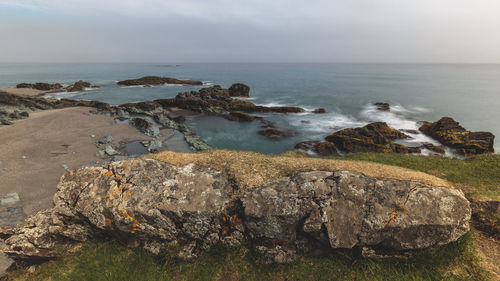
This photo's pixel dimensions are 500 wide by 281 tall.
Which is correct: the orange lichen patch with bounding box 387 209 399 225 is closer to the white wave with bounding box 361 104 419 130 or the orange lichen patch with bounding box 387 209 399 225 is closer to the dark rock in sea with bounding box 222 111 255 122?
the dark rock in sea with bounding box 222 111 255 122

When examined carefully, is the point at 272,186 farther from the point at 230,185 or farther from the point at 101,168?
the point at 101,168

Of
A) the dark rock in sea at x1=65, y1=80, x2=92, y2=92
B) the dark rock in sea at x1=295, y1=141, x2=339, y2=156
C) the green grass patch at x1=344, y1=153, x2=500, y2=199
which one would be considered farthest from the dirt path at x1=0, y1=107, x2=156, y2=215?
the dark rock in sea at x1=65, y1=80, x2=92, y2=92

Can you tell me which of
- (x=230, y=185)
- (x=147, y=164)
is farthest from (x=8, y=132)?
(x=230, y=185)

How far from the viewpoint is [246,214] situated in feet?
25.1

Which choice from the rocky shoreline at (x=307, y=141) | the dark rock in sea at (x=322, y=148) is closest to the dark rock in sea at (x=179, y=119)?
the rocky shoreline at (x=307, y=141)

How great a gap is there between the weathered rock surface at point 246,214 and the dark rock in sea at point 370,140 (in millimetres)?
21100

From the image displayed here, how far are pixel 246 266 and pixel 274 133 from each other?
28.5 meters

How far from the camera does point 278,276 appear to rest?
24.2ft

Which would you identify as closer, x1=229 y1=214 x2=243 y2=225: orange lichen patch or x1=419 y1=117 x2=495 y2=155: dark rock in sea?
x1=229 y1=214 x2=243 y2=225: orange lichen patch

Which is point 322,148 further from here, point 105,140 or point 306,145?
point 105,140

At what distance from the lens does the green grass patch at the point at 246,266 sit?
271 inches

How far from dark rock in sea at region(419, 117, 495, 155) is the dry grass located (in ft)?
85.9

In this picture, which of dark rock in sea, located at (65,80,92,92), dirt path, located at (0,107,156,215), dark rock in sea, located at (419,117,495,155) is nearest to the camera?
dirt path, located at (0,107,156,215)

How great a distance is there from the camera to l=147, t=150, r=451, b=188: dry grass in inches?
347
